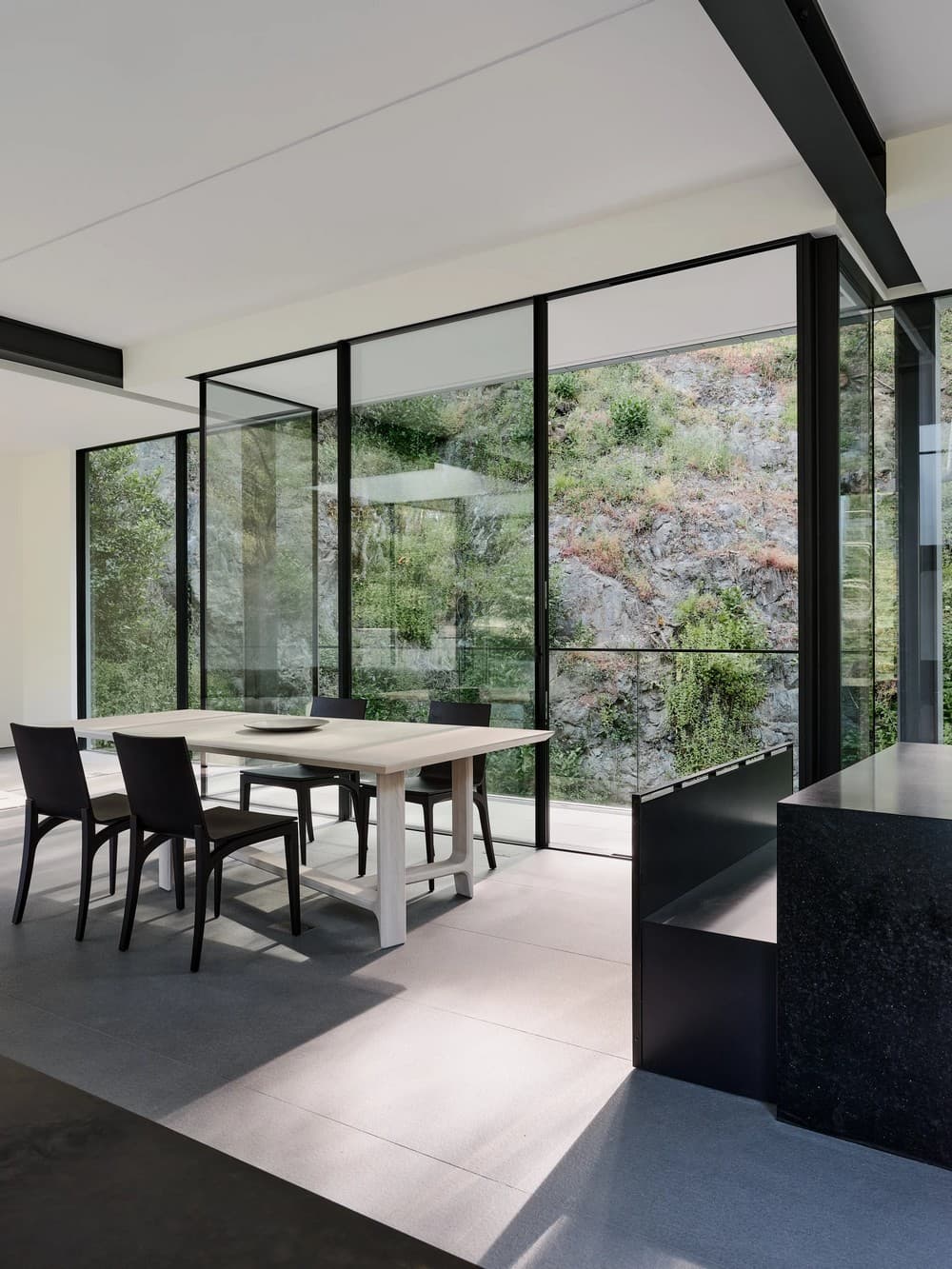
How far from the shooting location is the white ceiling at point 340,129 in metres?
2.91

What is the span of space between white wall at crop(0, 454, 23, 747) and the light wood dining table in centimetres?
520

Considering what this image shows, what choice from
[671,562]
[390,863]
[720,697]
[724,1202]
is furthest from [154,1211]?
[671,562]

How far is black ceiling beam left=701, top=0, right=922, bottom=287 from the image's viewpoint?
257 cm

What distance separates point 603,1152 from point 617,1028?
677mm

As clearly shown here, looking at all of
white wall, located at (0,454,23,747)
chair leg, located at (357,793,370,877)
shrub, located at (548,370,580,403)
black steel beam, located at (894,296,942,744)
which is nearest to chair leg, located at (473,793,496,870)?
chair leg, located at (357,793,370,877)

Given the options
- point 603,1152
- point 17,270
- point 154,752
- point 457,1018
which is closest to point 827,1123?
point 603,1152

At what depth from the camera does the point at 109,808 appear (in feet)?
12.3

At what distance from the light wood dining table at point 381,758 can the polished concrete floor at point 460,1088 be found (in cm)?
17

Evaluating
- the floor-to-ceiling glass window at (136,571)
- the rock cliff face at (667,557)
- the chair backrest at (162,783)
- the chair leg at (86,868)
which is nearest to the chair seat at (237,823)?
the chair backrest at (162,783)

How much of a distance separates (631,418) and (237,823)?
9361 mm

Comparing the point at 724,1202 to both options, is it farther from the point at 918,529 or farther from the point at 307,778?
the point at 918,529

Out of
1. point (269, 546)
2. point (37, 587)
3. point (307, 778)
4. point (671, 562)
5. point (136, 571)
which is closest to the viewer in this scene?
point (307, 778)

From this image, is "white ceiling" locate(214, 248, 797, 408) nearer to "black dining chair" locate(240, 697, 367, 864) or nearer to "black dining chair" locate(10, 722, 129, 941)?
"black dining chair" locate(240, 697, 367, 864)

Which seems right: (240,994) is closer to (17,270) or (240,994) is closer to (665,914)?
(665,914)
